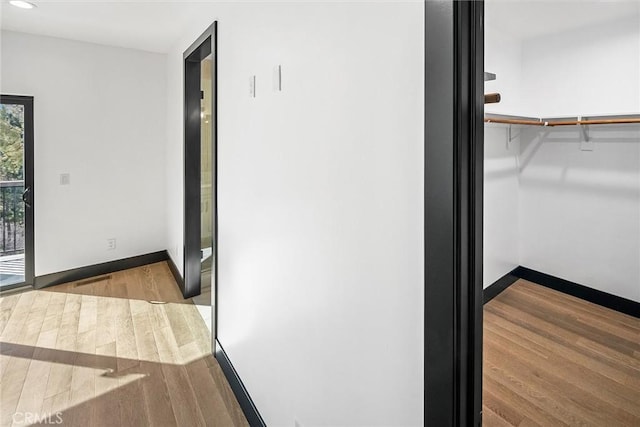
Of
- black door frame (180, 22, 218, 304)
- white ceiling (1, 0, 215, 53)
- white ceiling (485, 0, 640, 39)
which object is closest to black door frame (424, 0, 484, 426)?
white ceiling (485, 0, 640, 39)

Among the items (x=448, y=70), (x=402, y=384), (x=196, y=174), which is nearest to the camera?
(x=448, y=70)

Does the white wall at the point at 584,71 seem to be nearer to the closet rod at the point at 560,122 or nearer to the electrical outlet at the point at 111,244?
the closet rod at the point at 560,122

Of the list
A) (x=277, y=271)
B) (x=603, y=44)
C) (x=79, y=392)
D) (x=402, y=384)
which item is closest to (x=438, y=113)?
(x=402, y=384)

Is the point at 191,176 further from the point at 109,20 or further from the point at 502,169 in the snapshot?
the point at 502,169

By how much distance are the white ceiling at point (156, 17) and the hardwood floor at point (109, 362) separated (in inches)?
82.4

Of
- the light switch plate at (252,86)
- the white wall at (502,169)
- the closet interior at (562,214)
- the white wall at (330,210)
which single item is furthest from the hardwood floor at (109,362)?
the light switch plate at (252,86)

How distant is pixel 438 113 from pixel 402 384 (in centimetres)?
69

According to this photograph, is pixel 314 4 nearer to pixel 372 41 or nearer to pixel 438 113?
pixel 372 41

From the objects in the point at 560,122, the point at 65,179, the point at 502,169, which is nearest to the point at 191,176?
the point at 65,179

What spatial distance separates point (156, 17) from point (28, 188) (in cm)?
202

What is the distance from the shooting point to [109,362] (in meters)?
2.35

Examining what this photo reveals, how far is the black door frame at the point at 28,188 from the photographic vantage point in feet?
10.8

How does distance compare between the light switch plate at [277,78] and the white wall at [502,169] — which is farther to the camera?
the light switch plate at [277,78]

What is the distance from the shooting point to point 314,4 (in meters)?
1.24
